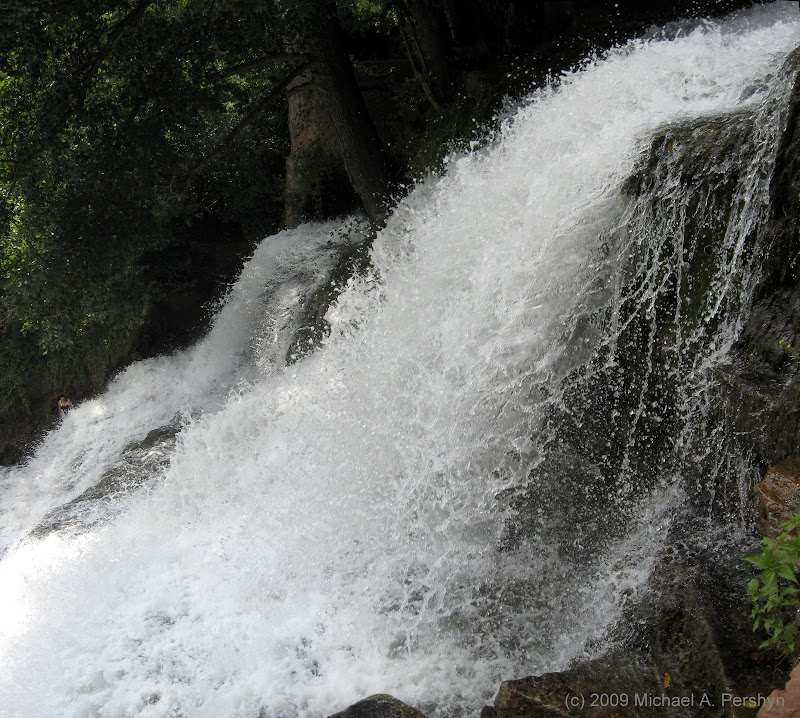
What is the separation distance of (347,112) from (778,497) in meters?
6.46

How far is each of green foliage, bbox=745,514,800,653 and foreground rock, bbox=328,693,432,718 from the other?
1544 mm

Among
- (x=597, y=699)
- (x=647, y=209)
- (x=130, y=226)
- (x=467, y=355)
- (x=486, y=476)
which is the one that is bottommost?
(x=597, y=699)

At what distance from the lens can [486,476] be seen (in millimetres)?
4410

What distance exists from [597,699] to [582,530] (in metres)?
1.15

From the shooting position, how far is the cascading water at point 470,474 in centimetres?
382

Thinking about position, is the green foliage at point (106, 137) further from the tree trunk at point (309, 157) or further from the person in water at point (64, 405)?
the person in water at point (64, 405)

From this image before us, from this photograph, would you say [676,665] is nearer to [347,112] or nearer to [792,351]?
[792,351]

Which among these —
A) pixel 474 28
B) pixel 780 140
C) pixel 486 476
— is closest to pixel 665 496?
pixel 486 476

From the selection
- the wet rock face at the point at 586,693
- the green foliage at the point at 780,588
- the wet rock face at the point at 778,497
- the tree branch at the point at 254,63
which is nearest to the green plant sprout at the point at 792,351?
the wet rock face at the point at 778,497

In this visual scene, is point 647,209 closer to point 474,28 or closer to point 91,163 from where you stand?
point 474,28

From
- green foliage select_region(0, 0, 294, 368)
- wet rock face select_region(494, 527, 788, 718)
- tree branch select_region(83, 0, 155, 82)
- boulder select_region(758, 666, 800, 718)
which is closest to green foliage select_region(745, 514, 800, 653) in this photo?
wet rock face select_region(494, 527, 788, 718)

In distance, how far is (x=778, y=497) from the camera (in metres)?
2.95

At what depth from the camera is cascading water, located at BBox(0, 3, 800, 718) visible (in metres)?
3.82

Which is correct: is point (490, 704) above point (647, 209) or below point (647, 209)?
below
